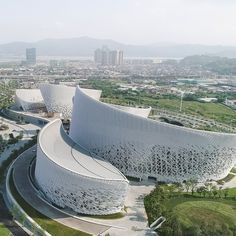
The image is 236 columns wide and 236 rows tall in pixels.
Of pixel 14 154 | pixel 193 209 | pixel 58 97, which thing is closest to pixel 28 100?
pixel 58 97

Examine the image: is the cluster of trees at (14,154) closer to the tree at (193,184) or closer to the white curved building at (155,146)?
the white curved building at (155,146)

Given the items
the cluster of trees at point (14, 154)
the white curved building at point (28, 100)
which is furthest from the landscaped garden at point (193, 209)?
the white curved building at point (28, 100)

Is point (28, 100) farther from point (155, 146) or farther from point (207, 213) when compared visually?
point (207, 213)

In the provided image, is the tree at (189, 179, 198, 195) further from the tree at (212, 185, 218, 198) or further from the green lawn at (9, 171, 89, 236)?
the green lawn at (9, 171, 89, 236)

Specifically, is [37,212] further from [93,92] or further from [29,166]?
[93,92]

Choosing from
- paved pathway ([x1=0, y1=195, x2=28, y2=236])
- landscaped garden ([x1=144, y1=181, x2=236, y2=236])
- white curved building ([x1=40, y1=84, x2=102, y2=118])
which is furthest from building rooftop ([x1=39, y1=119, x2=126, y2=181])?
white curved building ([x1=40, y1=84, x2=102, y2=118])
